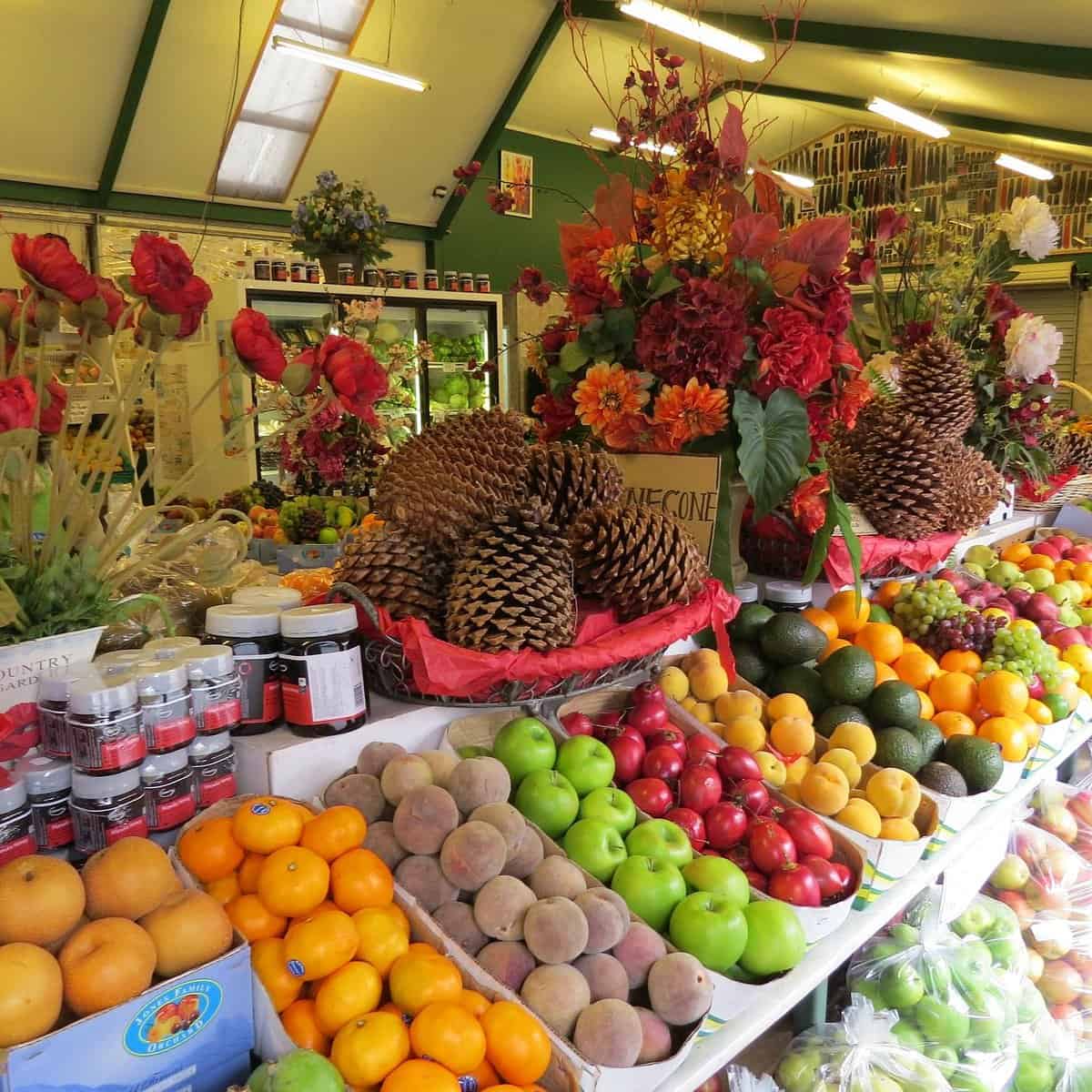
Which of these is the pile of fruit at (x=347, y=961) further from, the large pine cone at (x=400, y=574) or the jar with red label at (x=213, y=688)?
the large pine cone at (x=400, y=574)

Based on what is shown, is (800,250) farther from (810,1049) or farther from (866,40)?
(866,40)

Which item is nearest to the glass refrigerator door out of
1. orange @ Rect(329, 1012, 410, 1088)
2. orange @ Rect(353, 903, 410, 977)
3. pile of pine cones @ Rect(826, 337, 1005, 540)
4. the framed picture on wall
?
the framed picture on wall

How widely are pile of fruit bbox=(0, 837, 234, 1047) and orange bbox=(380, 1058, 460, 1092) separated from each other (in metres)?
0.21

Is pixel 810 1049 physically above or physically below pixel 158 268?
below

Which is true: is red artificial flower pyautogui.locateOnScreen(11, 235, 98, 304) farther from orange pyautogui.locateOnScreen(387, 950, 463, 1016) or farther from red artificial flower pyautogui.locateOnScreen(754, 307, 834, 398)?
red artificial flower pyautogui.locateOnScreen(754, 307, 834, 398)

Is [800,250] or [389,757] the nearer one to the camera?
[389,757]

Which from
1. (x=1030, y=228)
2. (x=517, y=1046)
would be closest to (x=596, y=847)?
(x=517, y=1046)

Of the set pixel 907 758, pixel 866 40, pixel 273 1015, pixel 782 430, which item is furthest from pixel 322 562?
pixel 866 40

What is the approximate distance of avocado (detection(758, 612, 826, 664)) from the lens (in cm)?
192

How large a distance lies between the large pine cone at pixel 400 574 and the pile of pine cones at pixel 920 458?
3.86ft

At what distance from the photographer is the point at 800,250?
1912mm

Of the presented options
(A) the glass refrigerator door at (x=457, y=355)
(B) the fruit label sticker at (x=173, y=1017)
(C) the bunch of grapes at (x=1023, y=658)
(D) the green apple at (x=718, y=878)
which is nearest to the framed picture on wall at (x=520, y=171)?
(A) the glass refrigerator door at (x=457, y=355)

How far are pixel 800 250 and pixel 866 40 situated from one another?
5953mm

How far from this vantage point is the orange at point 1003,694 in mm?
1972
